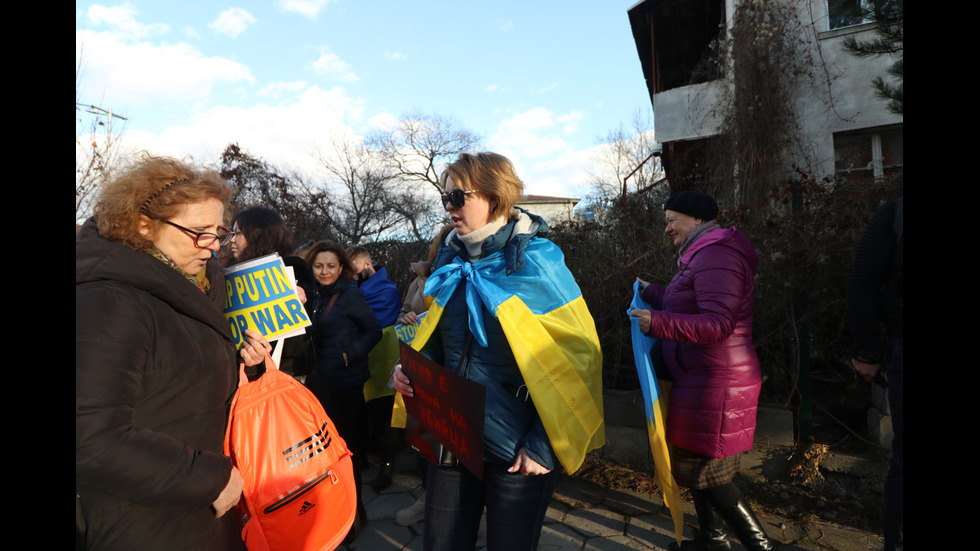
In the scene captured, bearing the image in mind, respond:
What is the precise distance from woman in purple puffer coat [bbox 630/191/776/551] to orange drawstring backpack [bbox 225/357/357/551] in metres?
1.56

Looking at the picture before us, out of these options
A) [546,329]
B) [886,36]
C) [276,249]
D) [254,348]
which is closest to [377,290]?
[276,249]

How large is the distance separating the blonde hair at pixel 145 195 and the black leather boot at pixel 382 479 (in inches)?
123

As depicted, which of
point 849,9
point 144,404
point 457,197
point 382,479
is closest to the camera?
point 144,404

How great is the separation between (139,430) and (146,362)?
178mm

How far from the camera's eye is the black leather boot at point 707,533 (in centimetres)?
283

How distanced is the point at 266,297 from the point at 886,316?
8.78 feet

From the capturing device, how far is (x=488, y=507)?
6.39 feet

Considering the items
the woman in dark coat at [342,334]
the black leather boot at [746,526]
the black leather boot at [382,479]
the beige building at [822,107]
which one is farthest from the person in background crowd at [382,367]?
the beige building at [822,107]

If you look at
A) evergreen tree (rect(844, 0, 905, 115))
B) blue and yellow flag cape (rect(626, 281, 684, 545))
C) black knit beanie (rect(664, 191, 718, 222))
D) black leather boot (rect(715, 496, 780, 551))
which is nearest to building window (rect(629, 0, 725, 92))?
evergreen tree (rect(844, 0, 905, 115))

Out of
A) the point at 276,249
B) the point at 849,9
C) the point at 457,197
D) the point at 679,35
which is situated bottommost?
the point at 276,249

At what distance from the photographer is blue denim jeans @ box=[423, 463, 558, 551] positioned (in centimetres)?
190

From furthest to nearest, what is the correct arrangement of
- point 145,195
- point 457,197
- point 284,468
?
1. point 457,197
2. point 284,468
3. point 145,195

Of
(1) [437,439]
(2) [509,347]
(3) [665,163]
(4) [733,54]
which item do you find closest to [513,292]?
(2) [509,347]

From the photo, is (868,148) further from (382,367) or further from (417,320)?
(417,320)
